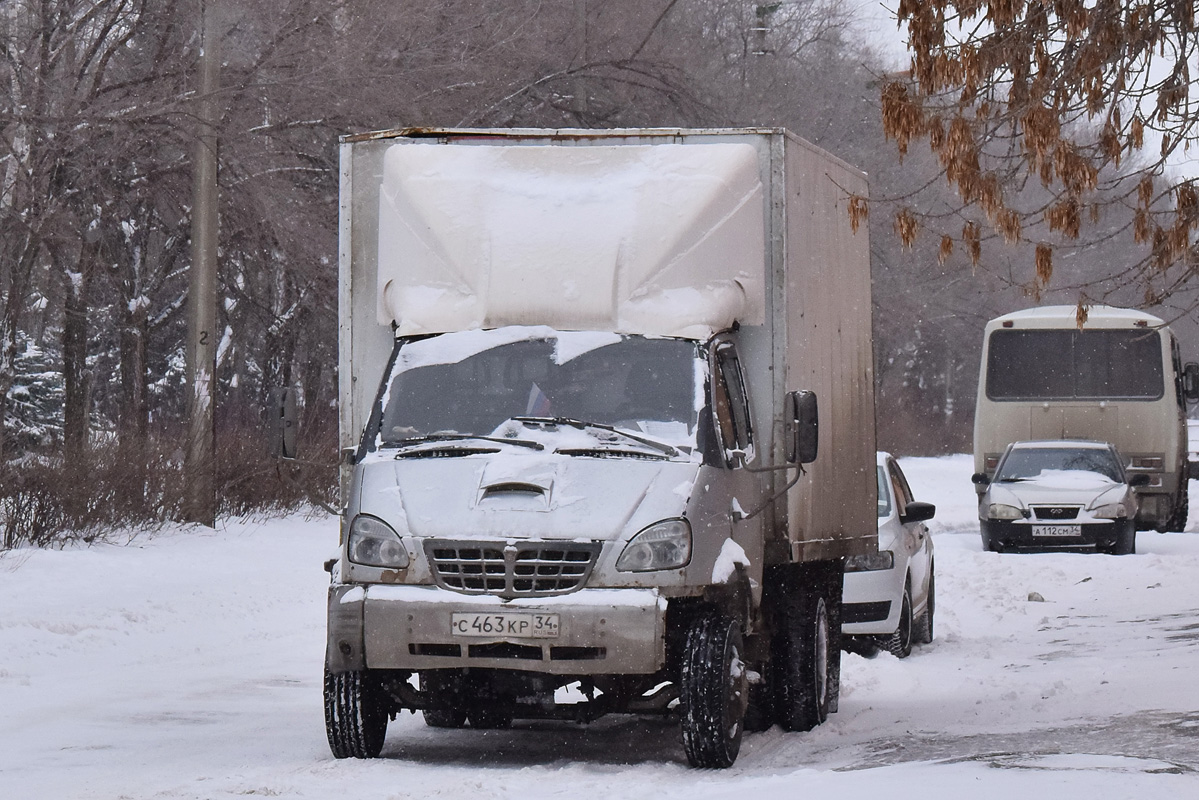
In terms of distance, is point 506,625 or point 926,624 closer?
point 506,625

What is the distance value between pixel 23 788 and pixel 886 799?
3.50 metres

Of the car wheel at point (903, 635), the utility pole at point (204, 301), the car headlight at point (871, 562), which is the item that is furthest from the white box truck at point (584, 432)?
the utility pole at point (204, 301)

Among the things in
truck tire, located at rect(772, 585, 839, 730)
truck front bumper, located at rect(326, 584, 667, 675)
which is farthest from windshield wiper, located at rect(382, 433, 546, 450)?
truck tire, located at rect(772, 585, 839, 730)

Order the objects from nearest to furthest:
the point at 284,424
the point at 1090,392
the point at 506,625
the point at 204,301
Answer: the point at 506,625
the point at 284,424
the point at 204,301
the point at 1090,392

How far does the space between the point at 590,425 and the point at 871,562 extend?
214 inches

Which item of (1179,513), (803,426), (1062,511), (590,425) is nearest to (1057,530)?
(1062,511)

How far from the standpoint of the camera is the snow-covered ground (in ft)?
24.2

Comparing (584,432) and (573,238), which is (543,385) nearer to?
(584,432)

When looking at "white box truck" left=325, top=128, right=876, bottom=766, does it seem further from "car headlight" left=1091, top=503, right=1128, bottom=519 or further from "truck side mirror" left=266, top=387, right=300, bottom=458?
"car headlight" left=1091, top=503, right=1128, bottom=519

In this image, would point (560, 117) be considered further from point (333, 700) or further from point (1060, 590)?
point (333, 700)

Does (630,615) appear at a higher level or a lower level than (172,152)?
lower

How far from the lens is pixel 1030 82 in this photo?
890 cm

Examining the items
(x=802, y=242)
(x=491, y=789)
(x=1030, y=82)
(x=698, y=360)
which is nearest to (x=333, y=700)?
(x=491, y=789)

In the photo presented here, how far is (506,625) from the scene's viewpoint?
7.77m
